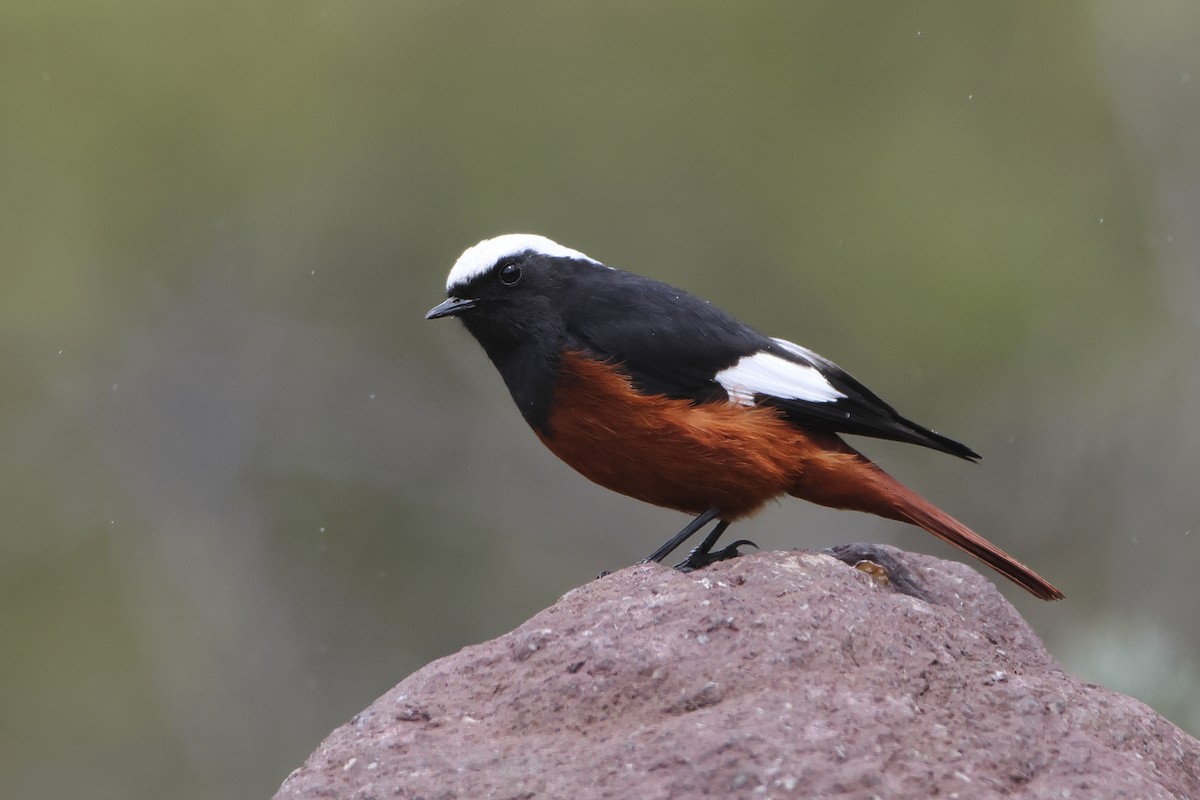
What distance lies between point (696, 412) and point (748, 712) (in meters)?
1.85

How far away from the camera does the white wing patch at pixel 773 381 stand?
488 cm

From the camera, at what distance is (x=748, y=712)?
305cm

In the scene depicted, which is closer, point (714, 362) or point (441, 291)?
point (714, 362)

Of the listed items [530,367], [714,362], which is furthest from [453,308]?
[714,362]

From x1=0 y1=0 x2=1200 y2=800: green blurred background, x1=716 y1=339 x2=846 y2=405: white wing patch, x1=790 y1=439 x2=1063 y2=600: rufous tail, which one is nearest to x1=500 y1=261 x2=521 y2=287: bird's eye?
x1=716 y1=339 x2=846 y2=405: white wing patch

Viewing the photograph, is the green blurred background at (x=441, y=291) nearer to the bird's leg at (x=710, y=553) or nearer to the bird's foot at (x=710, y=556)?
the bird's leg at (x=710, y=553)

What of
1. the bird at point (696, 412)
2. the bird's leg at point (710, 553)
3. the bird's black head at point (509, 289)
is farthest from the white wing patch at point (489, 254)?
the bird's leg at point (710, 553)

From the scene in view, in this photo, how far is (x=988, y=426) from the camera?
34.0ft

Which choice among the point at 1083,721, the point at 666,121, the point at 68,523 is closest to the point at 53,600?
the point at 68,523

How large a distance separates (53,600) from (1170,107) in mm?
8821

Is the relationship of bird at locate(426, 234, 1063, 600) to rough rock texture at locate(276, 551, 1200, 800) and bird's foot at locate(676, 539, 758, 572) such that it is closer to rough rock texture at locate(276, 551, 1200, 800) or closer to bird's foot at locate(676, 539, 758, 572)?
bird's foot at locate(676, 539, 758, 572)

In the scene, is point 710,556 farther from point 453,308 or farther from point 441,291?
point 441,291

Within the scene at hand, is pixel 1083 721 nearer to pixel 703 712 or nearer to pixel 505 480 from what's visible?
pixel 703 712

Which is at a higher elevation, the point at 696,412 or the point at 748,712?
the point at 696,412
